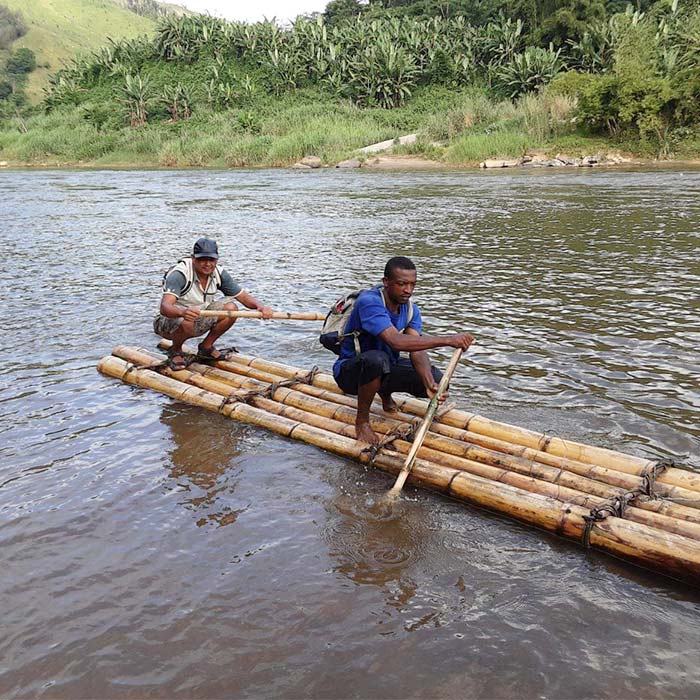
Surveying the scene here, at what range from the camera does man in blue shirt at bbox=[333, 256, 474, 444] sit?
4328mm

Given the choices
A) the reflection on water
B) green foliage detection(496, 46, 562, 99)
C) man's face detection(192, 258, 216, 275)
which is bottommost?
the reflection on water

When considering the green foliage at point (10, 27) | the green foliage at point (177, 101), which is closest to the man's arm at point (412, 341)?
the green foliage at point (177, 101)

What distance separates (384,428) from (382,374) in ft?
1.50

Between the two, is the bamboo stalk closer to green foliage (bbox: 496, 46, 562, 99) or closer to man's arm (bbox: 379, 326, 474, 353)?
man's arm (bbox: 379, 326, 474, 353)

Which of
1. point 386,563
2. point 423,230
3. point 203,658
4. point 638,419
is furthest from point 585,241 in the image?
point 203,658

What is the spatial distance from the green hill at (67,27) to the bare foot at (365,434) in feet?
309

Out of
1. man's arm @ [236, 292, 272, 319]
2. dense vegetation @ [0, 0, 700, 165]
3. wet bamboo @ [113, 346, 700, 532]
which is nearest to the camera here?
wet bamboo @ [113, 346, 700, 532]

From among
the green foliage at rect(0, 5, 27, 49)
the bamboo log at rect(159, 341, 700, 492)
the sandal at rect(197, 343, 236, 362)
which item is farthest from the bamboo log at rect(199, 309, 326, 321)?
the green foliage at rect(0, 5, 27, 49)

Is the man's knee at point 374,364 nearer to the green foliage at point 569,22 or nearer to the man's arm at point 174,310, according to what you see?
the man's arm at point 174,310

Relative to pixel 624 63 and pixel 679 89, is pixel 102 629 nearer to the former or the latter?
pixel 679 89

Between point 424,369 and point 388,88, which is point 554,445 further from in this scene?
point 388,88

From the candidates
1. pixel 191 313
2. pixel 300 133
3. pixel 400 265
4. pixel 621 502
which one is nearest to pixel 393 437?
pixel 400 265

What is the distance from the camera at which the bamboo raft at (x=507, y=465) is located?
10.9 ft

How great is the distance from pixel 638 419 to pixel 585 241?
24.7ft
